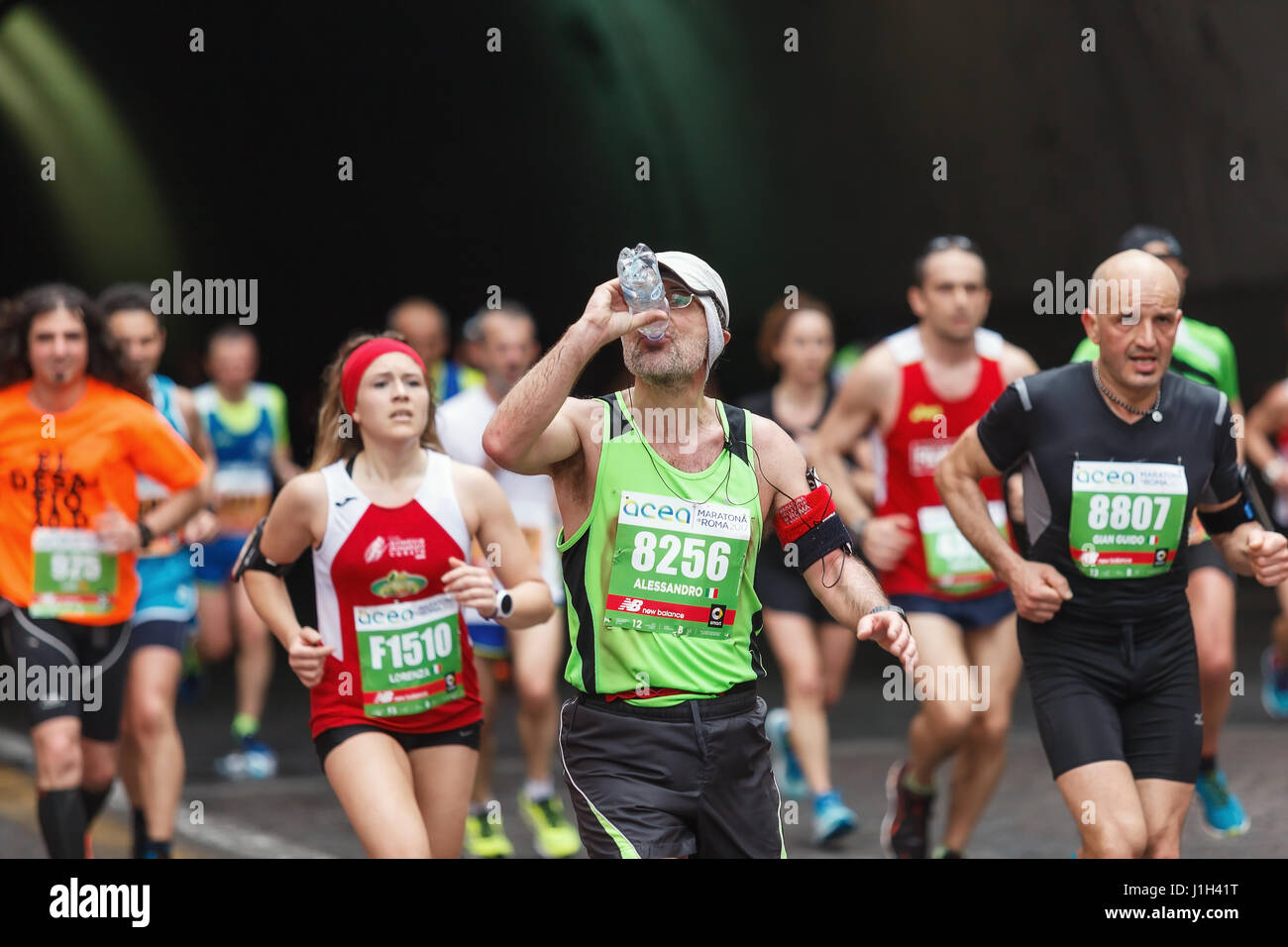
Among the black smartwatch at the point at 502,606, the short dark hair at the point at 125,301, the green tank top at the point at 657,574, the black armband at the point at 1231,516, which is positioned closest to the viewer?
the green tank top at the point at 657,574

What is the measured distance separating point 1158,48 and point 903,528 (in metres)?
8.85

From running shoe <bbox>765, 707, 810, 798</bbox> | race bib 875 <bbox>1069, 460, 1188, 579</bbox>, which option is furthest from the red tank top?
race bib 875 <bbox>1069, 460, 1188, 579</bbox>

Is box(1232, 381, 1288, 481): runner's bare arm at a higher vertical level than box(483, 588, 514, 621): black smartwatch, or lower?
higher

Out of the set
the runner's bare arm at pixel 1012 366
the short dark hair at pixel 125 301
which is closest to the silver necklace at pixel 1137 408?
the runner's bare arm at pixel 1012 366

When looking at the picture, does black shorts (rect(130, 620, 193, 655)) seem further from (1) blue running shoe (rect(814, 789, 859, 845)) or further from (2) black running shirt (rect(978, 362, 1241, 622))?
(2) black running shirt (rect(978, 362, 1241, 622))

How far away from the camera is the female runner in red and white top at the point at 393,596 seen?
541cm

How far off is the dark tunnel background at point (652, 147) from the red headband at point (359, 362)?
32.3 ft

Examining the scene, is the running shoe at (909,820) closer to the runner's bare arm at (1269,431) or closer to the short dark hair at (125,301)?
the short dark hair at (125,301)

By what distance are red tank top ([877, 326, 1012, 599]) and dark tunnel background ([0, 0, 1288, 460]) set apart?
832 centimetres

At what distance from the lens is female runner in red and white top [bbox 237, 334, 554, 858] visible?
5.41 meters

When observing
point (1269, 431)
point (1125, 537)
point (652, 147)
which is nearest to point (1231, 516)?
point (1125, 537)

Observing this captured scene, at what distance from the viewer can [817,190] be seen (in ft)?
54.5
